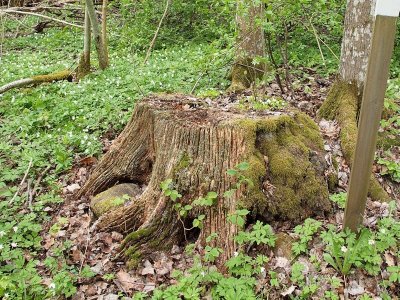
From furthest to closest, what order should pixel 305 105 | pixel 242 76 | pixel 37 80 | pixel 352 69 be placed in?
pixel 37 80 < pixel 242 76 < pixel 305 105 < pixel 352 69

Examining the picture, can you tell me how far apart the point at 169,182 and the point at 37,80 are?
19.2 feet

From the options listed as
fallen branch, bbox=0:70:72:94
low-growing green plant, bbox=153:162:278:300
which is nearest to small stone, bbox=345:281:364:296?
low-growing green plant, bbox=153:162:278:300

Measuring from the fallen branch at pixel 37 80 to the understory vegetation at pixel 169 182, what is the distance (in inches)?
7.2

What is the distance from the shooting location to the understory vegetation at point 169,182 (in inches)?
129

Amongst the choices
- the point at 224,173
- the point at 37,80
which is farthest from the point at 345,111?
the point at 37,80

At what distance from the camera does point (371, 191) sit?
419cm

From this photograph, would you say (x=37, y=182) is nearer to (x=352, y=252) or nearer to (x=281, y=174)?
(x=281, y=174)

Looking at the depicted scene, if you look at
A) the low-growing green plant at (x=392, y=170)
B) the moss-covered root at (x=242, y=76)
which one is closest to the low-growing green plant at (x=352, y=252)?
the low-growing green plant at (x=392, y=170)

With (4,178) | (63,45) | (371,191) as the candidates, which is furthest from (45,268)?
(63,45)

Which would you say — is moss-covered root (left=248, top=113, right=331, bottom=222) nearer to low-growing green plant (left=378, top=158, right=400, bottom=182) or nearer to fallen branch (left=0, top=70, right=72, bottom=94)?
low-growing green plant (left=378, top=158, right=400, bottom=182)

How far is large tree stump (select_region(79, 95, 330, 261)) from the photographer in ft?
12.4

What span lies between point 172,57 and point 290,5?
4145 mm

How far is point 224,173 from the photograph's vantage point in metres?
3.80

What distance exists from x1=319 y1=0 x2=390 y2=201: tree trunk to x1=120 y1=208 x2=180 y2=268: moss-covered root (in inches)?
95.5
